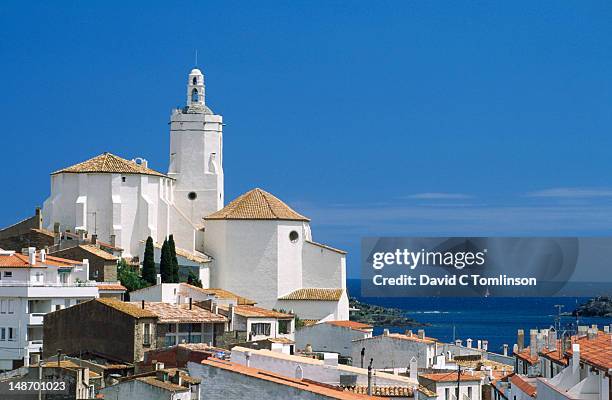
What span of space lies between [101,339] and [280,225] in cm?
2583

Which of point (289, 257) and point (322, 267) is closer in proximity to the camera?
point (289, 257)

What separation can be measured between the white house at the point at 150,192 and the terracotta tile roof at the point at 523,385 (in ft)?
121

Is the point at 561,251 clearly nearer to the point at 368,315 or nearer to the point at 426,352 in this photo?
the point at 426,352

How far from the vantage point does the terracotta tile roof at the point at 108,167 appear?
2689 inches

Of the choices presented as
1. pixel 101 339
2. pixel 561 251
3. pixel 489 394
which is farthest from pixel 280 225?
pixel 489 394

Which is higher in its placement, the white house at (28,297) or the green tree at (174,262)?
the green tree at (174,262)

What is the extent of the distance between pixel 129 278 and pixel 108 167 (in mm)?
9013

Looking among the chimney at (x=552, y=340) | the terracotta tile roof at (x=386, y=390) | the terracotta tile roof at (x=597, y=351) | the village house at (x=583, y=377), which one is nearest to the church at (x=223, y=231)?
the chimney at (x=552, y=340)

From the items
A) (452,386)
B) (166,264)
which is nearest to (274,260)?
(166,264)

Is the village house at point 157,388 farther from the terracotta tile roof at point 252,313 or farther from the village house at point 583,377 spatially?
the terracotta tile roof at point 252,313

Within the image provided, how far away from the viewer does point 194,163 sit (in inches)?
2886

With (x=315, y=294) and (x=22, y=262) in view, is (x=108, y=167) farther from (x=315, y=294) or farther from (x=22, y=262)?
(x=22, y=262)

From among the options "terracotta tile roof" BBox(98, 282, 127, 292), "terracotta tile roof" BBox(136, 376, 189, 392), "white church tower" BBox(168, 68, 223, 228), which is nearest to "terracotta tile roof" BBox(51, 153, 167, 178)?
"white church tower" BBox(168, 68, 223, 228)

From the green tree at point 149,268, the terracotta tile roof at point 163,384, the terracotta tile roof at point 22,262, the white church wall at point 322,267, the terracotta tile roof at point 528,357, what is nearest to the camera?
the terracotta tile roof at point 163,384
